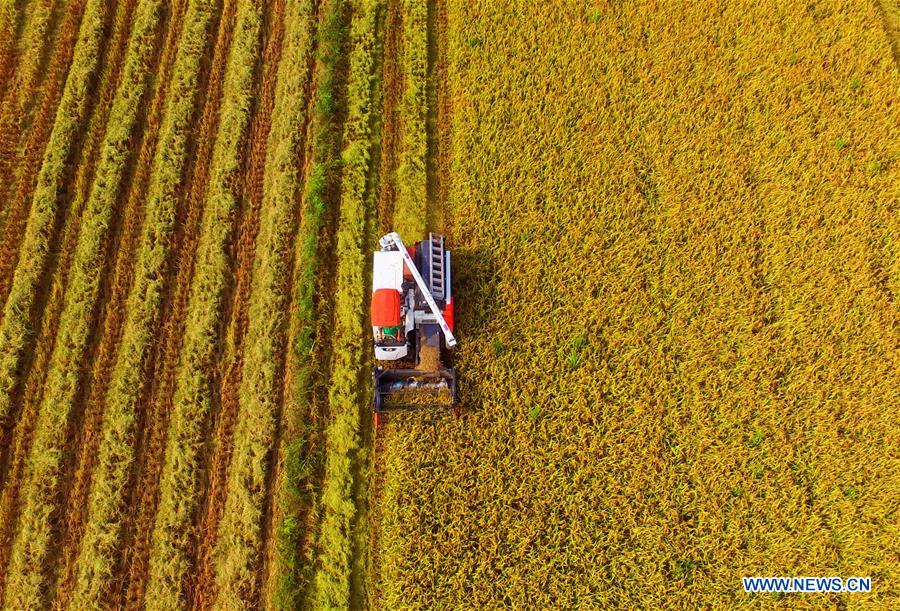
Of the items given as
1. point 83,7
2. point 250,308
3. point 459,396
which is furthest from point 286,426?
point 83,7

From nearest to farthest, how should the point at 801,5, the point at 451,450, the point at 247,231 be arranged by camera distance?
the point at 451,450, the point at 247,231, the point at 801,5

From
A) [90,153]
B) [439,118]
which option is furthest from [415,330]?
[90,153]

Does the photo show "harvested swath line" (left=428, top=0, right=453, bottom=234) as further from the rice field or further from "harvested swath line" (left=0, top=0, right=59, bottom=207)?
"harvested swath line" (left=0, top=0, right=59, bottom=207)

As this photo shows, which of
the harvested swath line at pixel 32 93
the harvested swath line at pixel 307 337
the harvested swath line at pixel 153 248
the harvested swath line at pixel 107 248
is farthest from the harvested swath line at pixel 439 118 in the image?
the harvested swath line at pixel 32 93

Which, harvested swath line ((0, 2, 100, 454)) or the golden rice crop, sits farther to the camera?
harvested swath line ((0, 2, 100, 454))

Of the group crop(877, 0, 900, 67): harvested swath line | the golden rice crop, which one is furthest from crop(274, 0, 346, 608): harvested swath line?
crop(877, 0, 900, 67): harvested swath line

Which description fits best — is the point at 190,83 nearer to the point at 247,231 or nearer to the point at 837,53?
the point at 247,231
